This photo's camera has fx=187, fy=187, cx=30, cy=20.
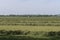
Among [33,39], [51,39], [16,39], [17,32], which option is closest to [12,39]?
[16,39]

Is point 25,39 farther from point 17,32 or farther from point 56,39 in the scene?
point 17,32

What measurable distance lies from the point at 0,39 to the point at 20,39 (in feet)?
8.51

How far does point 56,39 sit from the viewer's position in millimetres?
24359

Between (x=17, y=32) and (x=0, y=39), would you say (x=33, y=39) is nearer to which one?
(x=0, y=39)

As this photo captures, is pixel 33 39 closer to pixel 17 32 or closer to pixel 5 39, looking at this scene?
pixel 5 39

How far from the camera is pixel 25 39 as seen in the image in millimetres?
24328

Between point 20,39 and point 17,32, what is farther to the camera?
point 17,32

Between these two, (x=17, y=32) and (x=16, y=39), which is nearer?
(x=16, y=39)

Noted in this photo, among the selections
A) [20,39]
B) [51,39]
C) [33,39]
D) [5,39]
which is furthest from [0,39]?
[51,39]

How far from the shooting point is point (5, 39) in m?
24.0

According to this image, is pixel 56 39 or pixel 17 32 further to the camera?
pixel 17 32

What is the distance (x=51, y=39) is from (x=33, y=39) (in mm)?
2389

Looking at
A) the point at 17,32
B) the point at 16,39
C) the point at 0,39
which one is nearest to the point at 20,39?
the point at 16,39

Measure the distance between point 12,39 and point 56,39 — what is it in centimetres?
571
